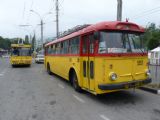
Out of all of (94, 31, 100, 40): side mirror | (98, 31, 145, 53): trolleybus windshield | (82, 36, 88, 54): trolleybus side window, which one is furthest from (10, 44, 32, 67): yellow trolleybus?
(94, 31, 100, 40): side mirror

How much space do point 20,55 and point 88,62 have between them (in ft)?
72.2

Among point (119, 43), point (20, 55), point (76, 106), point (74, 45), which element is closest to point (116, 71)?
point (119, 43)

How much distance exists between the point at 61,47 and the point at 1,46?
448ft

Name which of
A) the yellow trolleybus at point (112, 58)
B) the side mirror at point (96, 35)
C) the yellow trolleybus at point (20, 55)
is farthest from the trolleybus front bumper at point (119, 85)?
the yellow trolleybus at point (20, 55)

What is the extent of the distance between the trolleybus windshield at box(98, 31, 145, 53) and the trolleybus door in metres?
0.69

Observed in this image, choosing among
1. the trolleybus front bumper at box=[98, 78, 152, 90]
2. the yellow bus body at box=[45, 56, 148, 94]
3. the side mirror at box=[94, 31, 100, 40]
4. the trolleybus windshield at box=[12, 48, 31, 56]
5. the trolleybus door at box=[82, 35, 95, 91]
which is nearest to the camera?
the trolleybus front bumper at box=[98, 78, 152, 90]

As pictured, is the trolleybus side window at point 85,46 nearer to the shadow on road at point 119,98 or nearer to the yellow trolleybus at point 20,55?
the shadow on road at point 119,98

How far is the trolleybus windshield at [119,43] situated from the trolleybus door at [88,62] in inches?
27.1

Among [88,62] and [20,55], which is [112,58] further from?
[20,55]

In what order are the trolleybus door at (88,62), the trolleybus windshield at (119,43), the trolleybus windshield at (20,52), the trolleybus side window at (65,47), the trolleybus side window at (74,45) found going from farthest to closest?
1. the trolleybus windshield at (20,52)
2. the trolleybus side window at (65,47)
3. the trolleybus side window at (74,45)
4. the trolleybus door at (88,62)
5. the trolleybus windshield at (119,43)

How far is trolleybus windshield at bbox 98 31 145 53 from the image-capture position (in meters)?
9.52

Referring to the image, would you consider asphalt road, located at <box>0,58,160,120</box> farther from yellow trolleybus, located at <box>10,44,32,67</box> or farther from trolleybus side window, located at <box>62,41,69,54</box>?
yellow trolleybus, located at <box>10,44,32,67</box>

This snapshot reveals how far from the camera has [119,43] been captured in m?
9.72

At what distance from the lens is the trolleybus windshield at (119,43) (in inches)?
375
